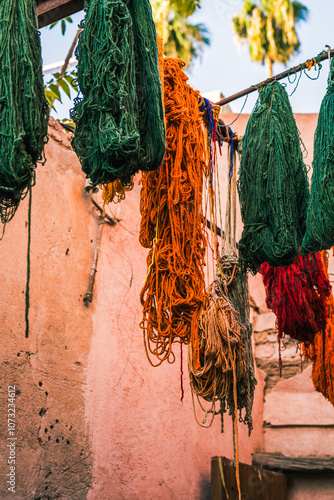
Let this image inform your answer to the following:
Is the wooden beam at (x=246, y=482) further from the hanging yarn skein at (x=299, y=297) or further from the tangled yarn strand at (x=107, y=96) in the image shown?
the tangled yarn strand at (x=107, y=96)

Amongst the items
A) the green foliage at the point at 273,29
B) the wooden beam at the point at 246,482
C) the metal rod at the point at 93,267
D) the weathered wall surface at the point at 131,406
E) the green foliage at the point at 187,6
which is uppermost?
the green foliage at the point at 273,29

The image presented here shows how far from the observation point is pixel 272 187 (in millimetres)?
2736

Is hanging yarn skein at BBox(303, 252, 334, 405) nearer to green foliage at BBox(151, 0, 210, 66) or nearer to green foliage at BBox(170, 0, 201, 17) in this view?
green foliage at BBox(170, 0, 201, 17)

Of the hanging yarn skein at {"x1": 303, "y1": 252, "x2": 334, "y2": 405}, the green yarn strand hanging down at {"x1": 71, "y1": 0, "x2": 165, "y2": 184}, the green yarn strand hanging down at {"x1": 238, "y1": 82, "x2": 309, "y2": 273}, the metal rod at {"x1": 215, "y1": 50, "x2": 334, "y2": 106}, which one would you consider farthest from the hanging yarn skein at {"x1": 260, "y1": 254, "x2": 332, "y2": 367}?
the green yarn strand hanging down at {"x1": 71, "y1": 0, "x2": 165, "y2": 184}

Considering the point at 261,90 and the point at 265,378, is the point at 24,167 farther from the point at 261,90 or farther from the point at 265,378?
the point at 265,378

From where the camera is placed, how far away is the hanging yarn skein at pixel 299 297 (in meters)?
3.46

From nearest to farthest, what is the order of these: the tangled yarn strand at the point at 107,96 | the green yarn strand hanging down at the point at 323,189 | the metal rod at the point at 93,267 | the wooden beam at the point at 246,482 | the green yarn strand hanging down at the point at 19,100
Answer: the green yarn strand hanging down at the point at 19,100
the tangled yarn strand at the point at 107,96
the green yarn strand hanging down at the point at 323,189
the metal rod at the point at 93,267
the wooden beam at the point at 246,482

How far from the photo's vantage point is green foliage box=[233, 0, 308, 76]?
1562 centimetres

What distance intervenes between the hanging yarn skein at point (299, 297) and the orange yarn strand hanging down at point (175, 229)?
2.79 ft

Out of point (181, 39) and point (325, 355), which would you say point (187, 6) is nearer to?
point (325, 355)

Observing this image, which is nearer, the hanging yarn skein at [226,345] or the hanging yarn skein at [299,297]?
the hanging yarn skein at [226,345]

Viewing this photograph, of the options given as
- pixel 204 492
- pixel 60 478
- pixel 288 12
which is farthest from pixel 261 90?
pixel 288 12

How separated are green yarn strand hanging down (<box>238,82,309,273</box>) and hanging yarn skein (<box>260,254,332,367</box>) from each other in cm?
64

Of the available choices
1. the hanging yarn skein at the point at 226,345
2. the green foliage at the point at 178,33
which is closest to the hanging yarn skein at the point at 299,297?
the hanging yarn skein at the point at 226,345
